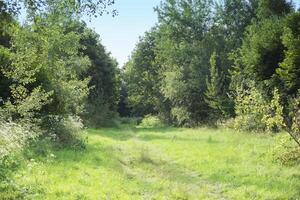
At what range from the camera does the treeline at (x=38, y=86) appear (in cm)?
1388

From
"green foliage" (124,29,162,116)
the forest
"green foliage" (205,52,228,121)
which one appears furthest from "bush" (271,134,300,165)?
"green foliage" (124,29,162,116)

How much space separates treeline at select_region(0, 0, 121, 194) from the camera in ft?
45.5

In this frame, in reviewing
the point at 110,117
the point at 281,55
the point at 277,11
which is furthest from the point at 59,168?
the point at 110,117

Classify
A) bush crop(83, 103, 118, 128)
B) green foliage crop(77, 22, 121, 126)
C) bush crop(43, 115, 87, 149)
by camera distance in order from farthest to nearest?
green foliage crop(77, 22, 121, 126) → bush crop(83, 103, 118, 128) → bush crop(43, 115, 87, 149)

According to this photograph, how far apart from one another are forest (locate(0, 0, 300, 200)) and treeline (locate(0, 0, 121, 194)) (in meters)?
0.07

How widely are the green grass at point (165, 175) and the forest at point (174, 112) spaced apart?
0.18 feet

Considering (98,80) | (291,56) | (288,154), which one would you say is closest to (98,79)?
(98,80)

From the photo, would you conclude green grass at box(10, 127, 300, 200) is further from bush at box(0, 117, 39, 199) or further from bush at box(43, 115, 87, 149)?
bush at box(43, 115, 87, 149)

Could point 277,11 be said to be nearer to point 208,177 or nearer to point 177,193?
point 208,177

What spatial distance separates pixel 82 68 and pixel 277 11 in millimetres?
19822

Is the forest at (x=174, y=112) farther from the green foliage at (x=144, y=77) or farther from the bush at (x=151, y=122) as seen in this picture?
A: the green foliage at (x=144, y=77)

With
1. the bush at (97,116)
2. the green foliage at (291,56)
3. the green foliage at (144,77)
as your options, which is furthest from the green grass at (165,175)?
the green foliage at (144,77)

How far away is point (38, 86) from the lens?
951 inches

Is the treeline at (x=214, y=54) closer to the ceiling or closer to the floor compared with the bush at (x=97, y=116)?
closer to the ceiling
